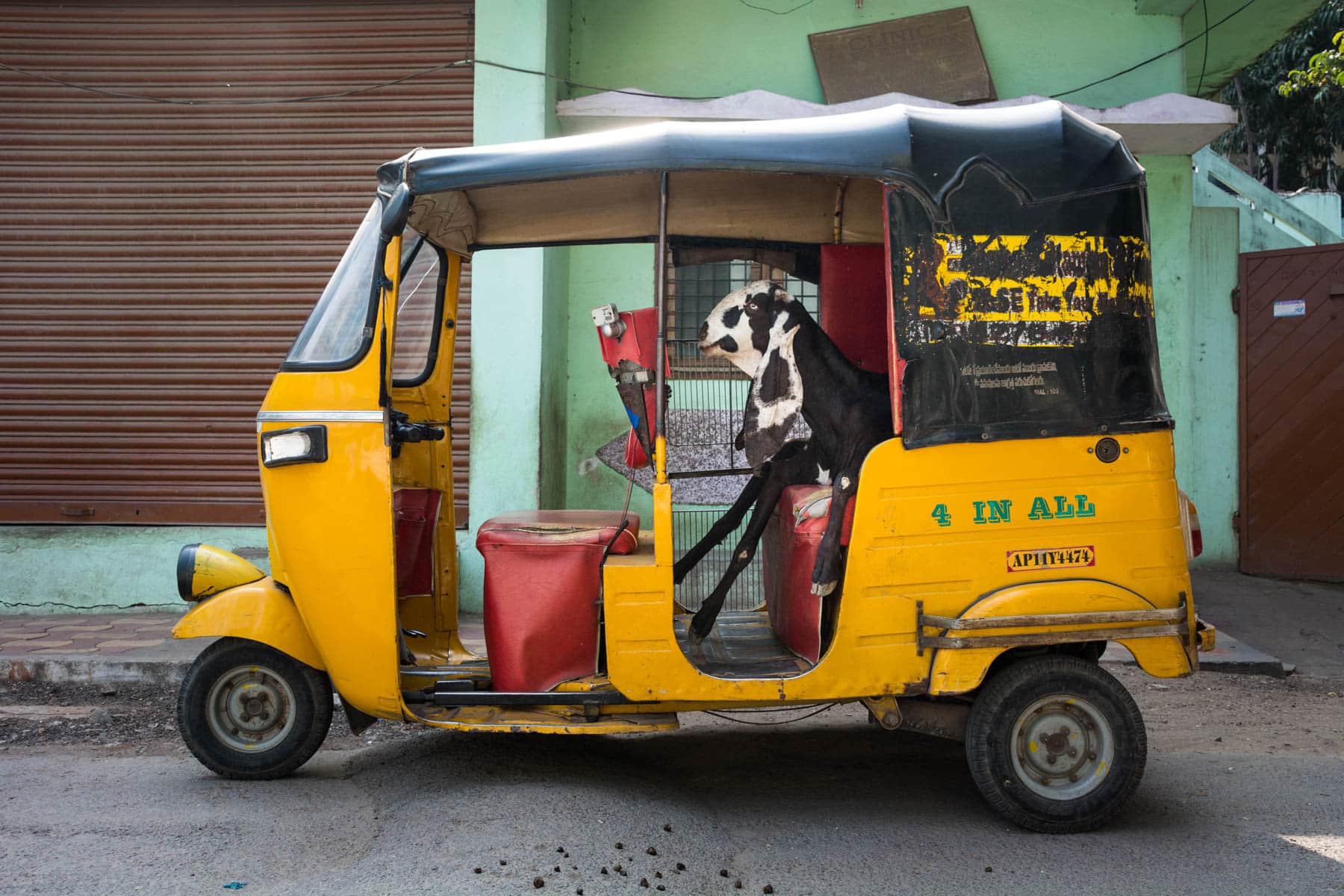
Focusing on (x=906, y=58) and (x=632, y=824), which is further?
(x=906, y=58)

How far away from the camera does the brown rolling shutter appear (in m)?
8.14

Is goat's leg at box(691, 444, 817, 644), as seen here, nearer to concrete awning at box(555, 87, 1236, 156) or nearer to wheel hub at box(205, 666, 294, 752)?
wheel hub at box(205, 666, 294, 752)

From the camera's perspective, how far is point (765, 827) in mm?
3717

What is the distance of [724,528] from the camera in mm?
4918

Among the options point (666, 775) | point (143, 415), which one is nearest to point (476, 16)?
point (143, 415)

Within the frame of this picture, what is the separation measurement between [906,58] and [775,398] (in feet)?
18.1

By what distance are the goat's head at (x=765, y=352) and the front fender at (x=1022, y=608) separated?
1.11m

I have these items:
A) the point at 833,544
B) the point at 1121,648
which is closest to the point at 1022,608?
the point at 833,544

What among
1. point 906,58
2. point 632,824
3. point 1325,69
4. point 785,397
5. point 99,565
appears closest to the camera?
point 632,824

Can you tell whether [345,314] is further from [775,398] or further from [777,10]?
[777,10]

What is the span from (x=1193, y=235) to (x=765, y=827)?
7.19m

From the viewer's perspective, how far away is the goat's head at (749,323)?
4340 mm

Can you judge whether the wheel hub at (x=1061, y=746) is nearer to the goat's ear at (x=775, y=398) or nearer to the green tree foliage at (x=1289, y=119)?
the goat's ear at (x=775, y=398)

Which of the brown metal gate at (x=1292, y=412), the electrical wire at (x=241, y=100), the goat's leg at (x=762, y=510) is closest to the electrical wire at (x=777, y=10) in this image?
the electrical wire at (x=241, y=100)
